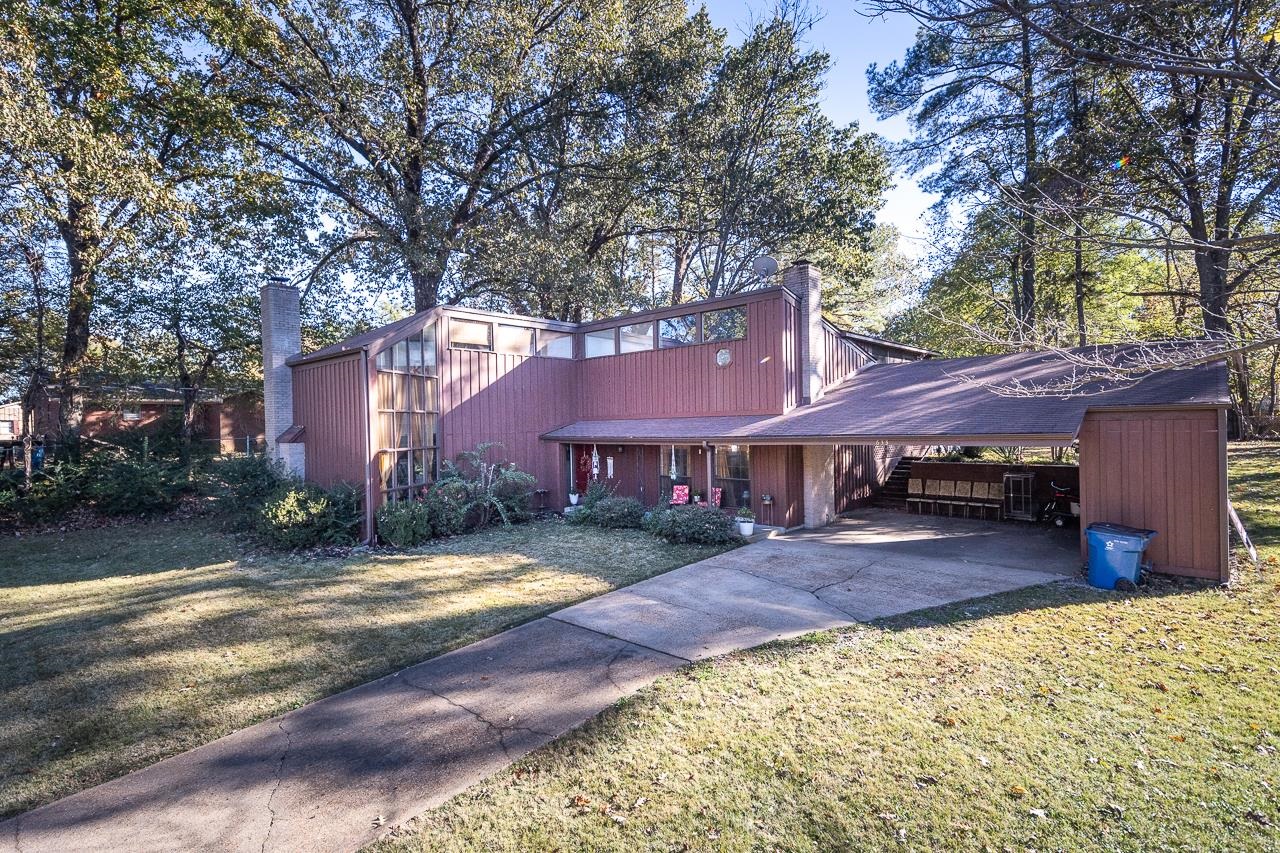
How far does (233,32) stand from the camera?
14.2 meters

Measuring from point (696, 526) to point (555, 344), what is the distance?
7.06m

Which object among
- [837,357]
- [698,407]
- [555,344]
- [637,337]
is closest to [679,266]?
[637,337]

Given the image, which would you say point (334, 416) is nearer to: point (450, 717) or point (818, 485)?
point (450, 717)

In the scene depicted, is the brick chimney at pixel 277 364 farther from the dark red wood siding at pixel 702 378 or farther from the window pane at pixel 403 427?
the dark red wood siding at pixel 702 378

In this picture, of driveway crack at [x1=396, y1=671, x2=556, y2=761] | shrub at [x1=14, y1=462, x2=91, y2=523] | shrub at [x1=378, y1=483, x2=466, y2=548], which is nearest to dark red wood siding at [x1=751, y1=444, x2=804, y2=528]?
shrub at [x1=378, y1=483, x2=466, y2=548]

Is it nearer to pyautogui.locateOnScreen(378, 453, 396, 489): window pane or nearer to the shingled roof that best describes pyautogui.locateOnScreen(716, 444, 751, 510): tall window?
the shingled roof

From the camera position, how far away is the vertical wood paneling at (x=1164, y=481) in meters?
7.51

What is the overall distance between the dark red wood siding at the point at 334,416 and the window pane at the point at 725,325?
295 inches

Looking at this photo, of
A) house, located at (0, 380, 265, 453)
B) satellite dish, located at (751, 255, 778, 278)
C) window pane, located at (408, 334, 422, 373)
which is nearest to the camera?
window pane, located at (408, 334, 422, 373)

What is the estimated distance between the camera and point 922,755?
3730 mm

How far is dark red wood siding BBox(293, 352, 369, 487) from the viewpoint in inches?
458

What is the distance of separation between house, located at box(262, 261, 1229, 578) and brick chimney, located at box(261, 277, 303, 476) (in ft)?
0.13

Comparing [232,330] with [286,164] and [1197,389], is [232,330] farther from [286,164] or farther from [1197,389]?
[1197,389]

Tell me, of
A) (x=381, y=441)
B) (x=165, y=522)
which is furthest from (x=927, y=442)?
(x=165, y=522)
